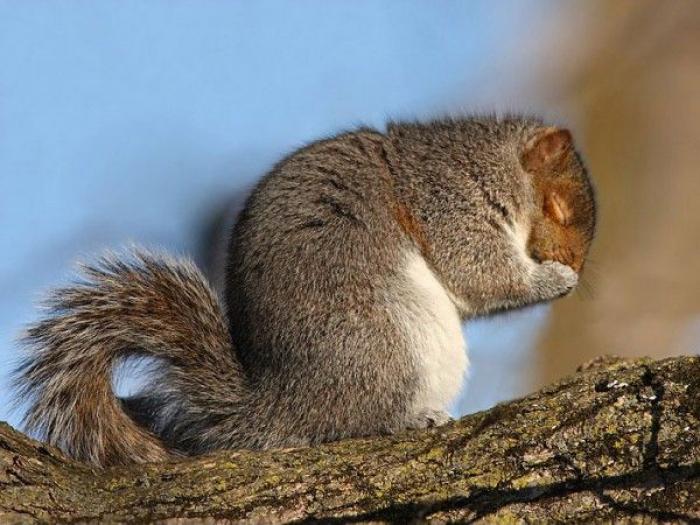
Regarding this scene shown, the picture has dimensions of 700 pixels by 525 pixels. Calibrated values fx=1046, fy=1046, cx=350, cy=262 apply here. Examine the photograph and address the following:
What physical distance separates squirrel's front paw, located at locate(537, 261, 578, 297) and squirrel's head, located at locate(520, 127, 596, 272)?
81 mm

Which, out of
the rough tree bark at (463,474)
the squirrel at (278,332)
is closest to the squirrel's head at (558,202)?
the squirrel at (278,332)

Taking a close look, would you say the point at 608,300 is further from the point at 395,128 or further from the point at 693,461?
the point at 693,461

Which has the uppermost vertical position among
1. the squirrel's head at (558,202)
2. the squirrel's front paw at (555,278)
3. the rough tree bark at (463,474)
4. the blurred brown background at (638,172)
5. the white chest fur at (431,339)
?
the blurred brown background at (638,172)

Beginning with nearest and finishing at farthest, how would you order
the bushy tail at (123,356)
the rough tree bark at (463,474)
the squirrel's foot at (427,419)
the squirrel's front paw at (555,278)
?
the rough tree bark at (463,474) < the bushy tail at (123,356) < the squirrel's foot at (427,419) < the squirrel's front paw at (555,278)

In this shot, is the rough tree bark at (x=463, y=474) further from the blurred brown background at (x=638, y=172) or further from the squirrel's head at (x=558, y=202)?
the blurred brown background at (x=638, y=172)

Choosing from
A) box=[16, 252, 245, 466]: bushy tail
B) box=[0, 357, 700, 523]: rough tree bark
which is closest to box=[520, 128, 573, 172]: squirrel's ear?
box=[16, 252, 245, 466]: bushy tail

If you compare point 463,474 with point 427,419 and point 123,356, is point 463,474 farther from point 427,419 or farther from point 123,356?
point 123,356

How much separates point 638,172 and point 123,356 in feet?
12.4

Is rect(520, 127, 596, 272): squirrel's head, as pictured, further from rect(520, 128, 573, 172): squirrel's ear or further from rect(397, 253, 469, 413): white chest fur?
rect(397, 253, 469, 413): white chest fur

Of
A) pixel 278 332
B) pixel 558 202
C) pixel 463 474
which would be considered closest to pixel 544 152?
pixel 558 202

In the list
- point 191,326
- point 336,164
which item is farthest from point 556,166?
point 191,326

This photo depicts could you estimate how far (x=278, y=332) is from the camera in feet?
10.7

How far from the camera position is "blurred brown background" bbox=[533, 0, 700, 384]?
17.9ft

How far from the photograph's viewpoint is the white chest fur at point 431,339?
3305 mm
